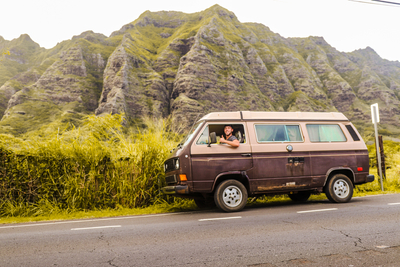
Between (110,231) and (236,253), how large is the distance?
2704 millimetres

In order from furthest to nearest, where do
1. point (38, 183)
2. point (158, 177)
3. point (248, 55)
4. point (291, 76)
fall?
1. point (291, 76)
2. point (248, 55)
3. point (158, 177)
4. point (38, 183)

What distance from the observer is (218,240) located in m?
4.80

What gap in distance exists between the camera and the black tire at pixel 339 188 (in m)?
8.44

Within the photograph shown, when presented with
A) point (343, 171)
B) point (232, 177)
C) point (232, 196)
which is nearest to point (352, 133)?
→ point (343, 171)

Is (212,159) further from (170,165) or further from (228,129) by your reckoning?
(170,165)

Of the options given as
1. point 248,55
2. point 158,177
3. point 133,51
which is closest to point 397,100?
point 248,55

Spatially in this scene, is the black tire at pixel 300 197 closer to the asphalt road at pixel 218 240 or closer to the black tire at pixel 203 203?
the asphalt road at pixel 218 240

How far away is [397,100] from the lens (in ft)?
576

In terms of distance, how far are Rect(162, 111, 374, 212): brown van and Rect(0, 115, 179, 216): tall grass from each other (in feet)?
3.95

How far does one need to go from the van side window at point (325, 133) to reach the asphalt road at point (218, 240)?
7.17 ft

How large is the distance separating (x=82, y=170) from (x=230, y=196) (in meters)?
4.13

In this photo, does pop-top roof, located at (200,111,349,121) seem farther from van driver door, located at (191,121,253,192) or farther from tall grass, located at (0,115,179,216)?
tall grass, located at (0,115,179,216)

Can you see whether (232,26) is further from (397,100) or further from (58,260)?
(58,260)

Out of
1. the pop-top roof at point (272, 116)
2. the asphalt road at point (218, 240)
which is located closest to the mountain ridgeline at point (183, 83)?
the pop-top roof at point (272, 116)
